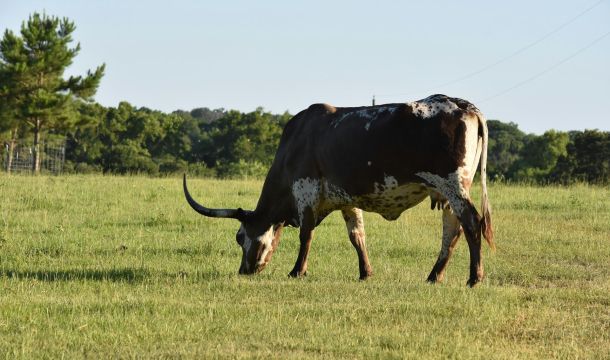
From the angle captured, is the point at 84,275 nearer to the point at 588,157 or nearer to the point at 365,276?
the point at 365,276

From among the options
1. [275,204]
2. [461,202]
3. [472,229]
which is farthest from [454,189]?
[275,204]

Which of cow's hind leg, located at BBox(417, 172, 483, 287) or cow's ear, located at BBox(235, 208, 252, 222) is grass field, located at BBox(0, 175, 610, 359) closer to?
cow's hind leg, located at BBox(417, 172, 483, 287)

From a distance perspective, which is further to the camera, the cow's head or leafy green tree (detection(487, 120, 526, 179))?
leafy green tree (detection(487, 120, 526, 179))

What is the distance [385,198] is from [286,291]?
1.86 meters

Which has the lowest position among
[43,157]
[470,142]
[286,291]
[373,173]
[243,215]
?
[286,291]

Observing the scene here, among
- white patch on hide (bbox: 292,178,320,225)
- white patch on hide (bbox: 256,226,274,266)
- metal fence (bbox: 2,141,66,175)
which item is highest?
metal fence (bbox: 2,141,66,175)

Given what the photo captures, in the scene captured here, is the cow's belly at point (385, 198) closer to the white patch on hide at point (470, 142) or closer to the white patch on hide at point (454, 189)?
the white patch on hide at point (454, 189)

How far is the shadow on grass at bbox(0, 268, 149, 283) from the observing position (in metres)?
11.7

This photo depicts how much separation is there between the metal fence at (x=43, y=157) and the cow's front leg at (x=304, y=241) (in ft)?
107

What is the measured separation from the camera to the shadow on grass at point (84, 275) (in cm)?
1166

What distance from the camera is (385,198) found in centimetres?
1152

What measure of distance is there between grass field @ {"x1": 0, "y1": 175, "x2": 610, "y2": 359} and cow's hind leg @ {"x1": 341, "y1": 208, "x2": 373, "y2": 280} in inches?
10.1

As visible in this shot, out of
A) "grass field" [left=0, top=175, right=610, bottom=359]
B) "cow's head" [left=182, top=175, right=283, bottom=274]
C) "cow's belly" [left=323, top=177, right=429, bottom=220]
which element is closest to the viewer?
"grass field" [left=0, top=175, right=610, bottom=359]

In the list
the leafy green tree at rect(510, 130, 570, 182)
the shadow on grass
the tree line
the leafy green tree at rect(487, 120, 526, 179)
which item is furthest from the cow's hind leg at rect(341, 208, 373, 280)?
the leafy green tree at rect(487, 120, 526, 179)
